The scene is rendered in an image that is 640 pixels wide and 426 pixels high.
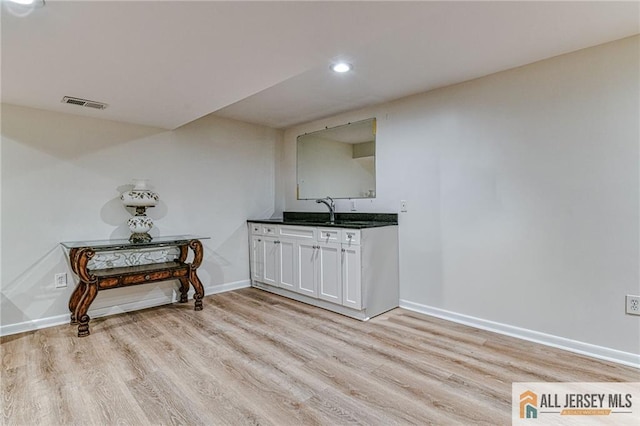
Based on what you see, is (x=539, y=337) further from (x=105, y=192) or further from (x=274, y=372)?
(x=105, y=192)

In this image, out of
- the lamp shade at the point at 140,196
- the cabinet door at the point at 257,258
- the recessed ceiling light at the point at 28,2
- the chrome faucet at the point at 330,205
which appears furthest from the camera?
the cabinet door at the point at 257,258

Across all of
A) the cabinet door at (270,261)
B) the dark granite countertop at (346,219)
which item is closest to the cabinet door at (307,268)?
the dark granite countertop at (346,219)

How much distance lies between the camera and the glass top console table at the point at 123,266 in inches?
109

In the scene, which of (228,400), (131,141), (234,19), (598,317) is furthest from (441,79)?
(131,141)

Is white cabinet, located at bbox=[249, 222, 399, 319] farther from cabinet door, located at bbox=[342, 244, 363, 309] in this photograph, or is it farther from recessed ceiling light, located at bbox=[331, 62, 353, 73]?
recessed ceiling light, located at bbox=[331, 62, 353, 73]

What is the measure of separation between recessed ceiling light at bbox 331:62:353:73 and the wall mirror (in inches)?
39.7

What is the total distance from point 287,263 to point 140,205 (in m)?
1.62

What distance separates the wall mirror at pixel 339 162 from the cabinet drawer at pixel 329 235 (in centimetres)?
68

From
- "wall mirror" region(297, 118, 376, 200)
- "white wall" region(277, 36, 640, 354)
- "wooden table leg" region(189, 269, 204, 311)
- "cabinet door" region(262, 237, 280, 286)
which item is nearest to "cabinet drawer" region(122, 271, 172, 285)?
"wooden table leg" region(189, 269, 204, 311)

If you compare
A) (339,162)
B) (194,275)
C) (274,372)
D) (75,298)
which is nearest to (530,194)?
(339,162)

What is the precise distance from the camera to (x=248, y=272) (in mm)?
4320

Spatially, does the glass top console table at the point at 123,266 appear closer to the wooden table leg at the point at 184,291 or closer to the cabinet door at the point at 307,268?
the wooden table leg at the point at 184,291

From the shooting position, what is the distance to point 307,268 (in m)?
3.50

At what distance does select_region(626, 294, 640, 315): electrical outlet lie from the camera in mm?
2127
